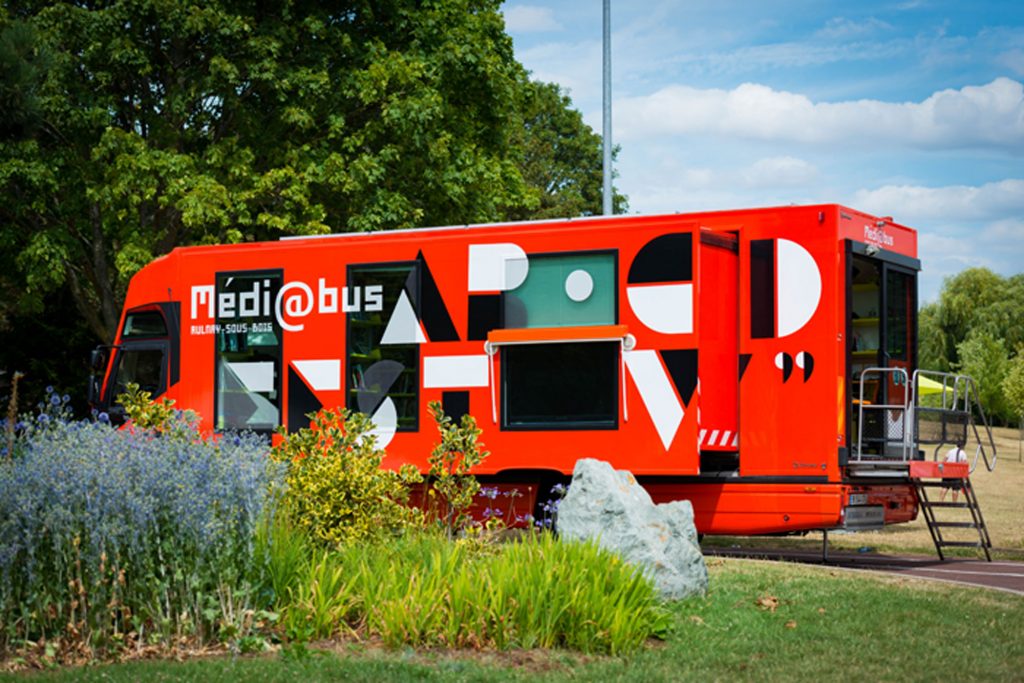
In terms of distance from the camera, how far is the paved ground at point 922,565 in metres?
12.2

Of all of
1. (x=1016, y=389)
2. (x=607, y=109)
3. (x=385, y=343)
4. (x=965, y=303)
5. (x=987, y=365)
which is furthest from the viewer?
(x=965, y=303)

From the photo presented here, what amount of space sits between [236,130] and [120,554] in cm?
1544

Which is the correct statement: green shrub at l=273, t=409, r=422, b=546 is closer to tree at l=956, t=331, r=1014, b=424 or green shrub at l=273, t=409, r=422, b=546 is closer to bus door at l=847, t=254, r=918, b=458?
bus door at l=847, t=254, r=918, b=458

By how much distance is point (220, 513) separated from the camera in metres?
8.33

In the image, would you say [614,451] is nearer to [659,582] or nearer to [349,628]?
[659,582]

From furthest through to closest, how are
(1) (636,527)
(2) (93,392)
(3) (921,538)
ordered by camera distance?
(3) (921,538)
(2) (93,392)
(1) (636,527)

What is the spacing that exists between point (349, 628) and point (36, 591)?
1.84 metres

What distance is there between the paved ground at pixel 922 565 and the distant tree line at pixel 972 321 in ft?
138

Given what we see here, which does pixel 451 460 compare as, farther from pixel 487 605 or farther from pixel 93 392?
pixel 93 392

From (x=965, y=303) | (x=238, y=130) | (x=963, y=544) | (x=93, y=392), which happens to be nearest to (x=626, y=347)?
(x=963, y=544)

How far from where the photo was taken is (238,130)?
74.1 feet

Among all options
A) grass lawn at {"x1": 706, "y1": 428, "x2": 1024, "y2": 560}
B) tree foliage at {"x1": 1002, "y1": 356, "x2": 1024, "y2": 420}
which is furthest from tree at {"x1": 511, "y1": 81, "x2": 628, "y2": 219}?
grass lawn at {"x1": 706, "y1": 428, "x2": 1024, "y2": 560}

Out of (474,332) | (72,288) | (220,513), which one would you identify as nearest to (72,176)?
(72,288)

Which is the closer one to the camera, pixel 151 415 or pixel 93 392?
pixel 151 415
